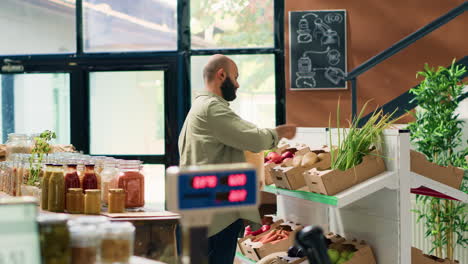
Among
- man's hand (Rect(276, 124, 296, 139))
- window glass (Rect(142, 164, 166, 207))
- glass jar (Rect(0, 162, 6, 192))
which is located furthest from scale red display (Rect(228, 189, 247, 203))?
window glass (Rect(142, 164, 166, 207))

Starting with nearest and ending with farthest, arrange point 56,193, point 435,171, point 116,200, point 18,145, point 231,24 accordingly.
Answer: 1. point 116,200
2. point 56,193
3. point 435,171
4. point 18,145
5. point 231,24

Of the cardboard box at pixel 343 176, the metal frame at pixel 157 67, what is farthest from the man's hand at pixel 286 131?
the metal frame at pixel 157 67

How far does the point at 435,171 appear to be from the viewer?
346 cm

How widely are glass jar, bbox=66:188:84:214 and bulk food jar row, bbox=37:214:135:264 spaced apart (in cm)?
179

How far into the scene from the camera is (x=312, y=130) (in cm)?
413

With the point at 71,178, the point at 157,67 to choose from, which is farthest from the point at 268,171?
the point at 157,67

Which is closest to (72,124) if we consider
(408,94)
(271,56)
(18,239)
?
(271,56)

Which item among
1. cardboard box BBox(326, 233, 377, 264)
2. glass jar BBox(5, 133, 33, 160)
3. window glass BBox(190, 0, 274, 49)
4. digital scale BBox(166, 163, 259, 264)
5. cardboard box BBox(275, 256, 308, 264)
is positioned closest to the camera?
digital scale BBox(166, 163, 259, 264)

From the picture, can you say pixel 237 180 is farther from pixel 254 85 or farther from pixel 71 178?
pixel 254 85

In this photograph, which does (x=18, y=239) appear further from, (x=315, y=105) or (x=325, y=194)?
(x=315, y=105)

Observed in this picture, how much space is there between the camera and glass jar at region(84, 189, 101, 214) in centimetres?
315

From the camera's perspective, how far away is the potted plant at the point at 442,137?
16.4 feet

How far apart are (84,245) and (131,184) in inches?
73.9

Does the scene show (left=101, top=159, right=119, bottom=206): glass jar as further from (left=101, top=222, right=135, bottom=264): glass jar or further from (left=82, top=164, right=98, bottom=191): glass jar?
(left=101, top=222, right=135, bottom=264): glass jar
